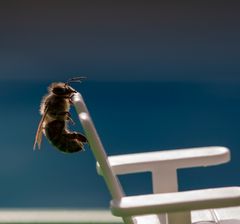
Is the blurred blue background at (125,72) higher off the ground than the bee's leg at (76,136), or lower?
higher

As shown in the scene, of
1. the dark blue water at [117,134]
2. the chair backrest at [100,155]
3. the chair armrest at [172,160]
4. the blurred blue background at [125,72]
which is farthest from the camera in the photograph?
the blurred blue background at [125,72]

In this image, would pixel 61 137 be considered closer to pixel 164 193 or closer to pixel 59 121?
pixel 59 121

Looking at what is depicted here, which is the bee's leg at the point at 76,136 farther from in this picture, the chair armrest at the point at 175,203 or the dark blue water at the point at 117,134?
the dark blue water at the point at 117,134

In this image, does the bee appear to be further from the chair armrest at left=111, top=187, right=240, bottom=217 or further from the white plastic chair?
the chair armrest at left=111, top=187, right=240, bottom=217

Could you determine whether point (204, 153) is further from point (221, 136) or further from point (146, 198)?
point (221, 136)

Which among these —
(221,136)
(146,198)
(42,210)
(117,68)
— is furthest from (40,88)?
(146,198)

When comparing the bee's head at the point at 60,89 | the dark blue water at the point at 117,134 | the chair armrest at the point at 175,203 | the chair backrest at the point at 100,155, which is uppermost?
the dark blue water at the point at 117,134

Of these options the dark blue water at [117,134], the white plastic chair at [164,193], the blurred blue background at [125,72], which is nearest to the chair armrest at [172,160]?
the white plastic chair at [164,193]

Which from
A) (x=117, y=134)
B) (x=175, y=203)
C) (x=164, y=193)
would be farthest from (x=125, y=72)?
(x=175, y=203)
